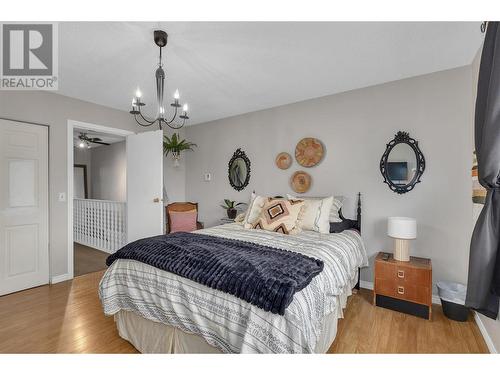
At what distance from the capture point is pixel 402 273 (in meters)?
2.28

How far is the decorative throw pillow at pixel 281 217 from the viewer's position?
2.49 meters

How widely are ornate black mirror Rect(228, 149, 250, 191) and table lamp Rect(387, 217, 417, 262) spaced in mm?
2136

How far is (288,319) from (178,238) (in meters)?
1.23

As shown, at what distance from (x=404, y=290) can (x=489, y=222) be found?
126 cm

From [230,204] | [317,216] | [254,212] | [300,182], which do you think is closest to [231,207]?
[230,204]

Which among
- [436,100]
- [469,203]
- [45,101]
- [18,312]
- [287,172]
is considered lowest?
[18,312]

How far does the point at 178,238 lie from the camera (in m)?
Answer: 2.07

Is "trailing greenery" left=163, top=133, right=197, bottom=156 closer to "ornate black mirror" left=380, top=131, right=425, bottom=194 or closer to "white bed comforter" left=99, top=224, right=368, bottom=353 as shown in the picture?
"white bed comforter" left=99, top=224, right=368, bottom=353

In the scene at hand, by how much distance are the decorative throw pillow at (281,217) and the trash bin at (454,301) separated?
143cm

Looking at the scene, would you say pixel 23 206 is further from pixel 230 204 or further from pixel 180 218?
pixel 230 204

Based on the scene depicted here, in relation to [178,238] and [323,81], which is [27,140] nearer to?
[178,238]

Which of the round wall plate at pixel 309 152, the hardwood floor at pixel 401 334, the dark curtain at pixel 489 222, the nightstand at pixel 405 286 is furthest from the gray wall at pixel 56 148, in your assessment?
the dark curtain at pixel 489 222

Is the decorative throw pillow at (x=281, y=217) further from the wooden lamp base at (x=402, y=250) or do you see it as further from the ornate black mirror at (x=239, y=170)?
the ornate black mirror at (x=239, y=170)

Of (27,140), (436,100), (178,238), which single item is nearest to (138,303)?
(178,238)
